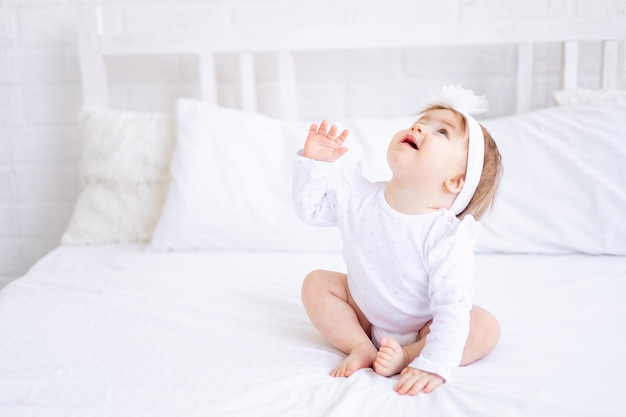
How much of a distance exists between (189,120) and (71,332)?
1.95 ft

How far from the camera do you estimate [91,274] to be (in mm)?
1358

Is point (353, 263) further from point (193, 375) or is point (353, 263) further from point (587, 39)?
point (587, 39)

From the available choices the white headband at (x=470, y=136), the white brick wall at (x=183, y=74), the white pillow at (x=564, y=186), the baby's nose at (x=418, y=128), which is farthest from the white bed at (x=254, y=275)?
the baby's nose at (x=418, y=128)

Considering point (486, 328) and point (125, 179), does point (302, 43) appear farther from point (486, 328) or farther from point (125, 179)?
point (486, 328)

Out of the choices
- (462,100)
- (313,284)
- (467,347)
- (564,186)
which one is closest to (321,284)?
(313,284)

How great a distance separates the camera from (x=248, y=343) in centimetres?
103

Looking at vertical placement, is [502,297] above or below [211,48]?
below

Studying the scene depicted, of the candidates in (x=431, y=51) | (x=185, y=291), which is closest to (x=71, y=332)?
(x=185, y=291)

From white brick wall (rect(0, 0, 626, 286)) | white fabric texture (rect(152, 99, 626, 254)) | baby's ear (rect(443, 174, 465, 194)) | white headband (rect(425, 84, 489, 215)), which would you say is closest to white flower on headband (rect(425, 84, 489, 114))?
white headband (rect(425, 84, 489, 215))

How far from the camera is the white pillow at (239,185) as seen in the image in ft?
4.75

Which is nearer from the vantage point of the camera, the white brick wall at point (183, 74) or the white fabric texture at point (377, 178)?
the white fabric texture at point (377, 178)

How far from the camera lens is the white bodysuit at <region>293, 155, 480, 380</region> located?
0.89 metres

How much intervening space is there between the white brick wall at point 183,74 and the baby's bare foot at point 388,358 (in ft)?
3.04

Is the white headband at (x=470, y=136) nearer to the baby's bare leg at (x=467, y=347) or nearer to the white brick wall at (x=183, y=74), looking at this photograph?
the baby's bare leg at (x=467, y=347)
